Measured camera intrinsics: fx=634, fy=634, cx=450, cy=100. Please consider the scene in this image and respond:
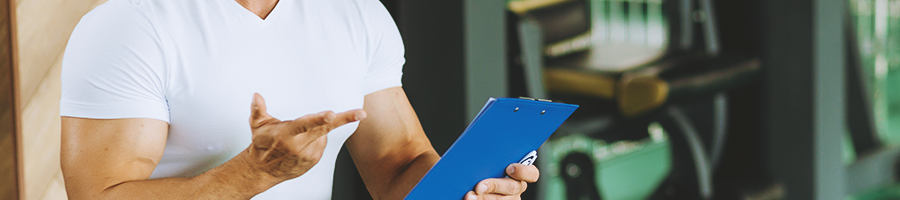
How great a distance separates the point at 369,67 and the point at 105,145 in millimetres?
274

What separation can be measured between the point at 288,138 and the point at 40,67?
10.3 inches

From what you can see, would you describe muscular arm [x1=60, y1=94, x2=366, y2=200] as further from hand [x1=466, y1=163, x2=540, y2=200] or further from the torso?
hand [x1=466, y1=163, x2=540, y2=200]

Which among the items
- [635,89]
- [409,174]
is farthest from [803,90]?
[409,174]

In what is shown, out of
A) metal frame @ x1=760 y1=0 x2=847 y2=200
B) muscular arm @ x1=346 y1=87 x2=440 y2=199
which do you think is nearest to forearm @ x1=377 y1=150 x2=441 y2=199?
muscular arm @ x1=346 y1=87 x2=440 y2=199

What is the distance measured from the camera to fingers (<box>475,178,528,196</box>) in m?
0.64

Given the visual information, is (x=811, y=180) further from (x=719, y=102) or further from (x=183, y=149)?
(x=183, y=149)

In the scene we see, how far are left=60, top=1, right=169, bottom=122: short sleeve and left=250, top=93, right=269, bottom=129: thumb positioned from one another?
101 millimetres

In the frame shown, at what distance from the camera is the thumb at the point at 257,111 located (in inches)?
19.1

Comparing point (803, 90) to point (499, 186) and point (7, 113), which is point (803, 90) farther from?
point (7, 113)

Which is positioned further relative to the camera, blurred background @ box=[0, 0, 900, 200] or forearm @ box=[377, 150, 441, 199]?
forearm @ box=[377, 150, 441, 199]

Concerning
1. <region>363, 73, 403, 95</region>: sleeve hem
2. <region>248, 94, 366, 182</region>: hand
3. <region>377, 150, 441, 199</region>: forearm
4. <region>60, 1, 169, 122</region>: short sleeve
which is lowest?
<region>377, 150, 441, 199</region>: forearm

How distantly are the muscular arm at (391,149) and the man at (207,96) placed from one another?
0.29 feet

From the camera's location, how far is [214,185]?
1.79ft

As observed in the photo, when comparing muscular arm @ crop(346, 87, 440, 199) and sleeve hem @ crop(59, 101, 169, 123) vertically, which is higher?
sleeve hem @ crop(59, 101, 169, 123)
